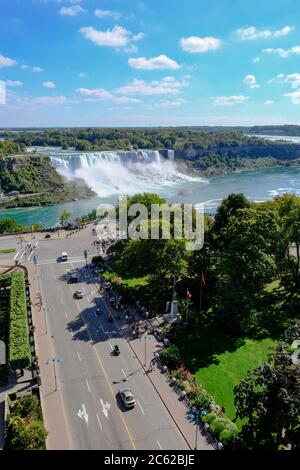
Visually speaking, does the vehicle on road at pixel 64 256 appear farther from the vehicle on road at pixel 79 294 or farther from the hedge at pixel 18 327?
the vehicle on road at pixel 79 294

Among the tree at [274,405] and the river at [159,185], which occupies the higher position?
the river at [159,185]

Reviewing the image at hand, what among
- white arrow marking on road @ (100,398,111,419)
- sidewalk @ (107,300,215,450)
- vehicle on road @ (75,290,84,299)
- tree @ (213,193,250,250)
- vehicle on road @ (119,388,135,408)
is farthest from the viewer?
tree @ (213,193,250,250)

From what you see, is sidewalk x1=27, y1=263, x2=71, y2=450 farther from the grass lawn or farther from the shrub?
the grass lawn

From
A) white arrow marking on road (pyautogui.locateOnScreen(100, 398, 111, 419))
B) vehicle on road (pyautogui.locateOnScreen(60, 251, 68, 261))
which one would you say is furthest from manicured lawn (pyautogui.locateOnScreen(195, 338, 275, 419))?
vehicle on road (pyautogui.locateOnScreen(60, 251, 68, 261))

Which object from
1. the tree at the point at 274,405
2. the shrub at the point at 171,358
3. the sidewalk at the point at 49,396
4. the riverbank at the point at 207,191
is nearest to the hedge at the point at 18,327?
the sidewalk at the point at 49,396

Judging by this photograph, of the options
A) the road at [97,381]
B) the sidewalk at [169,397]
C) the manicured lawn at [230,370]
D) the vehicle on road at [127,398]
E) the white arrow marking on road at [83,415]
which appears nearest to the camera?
the sidewalk at [169,397]
